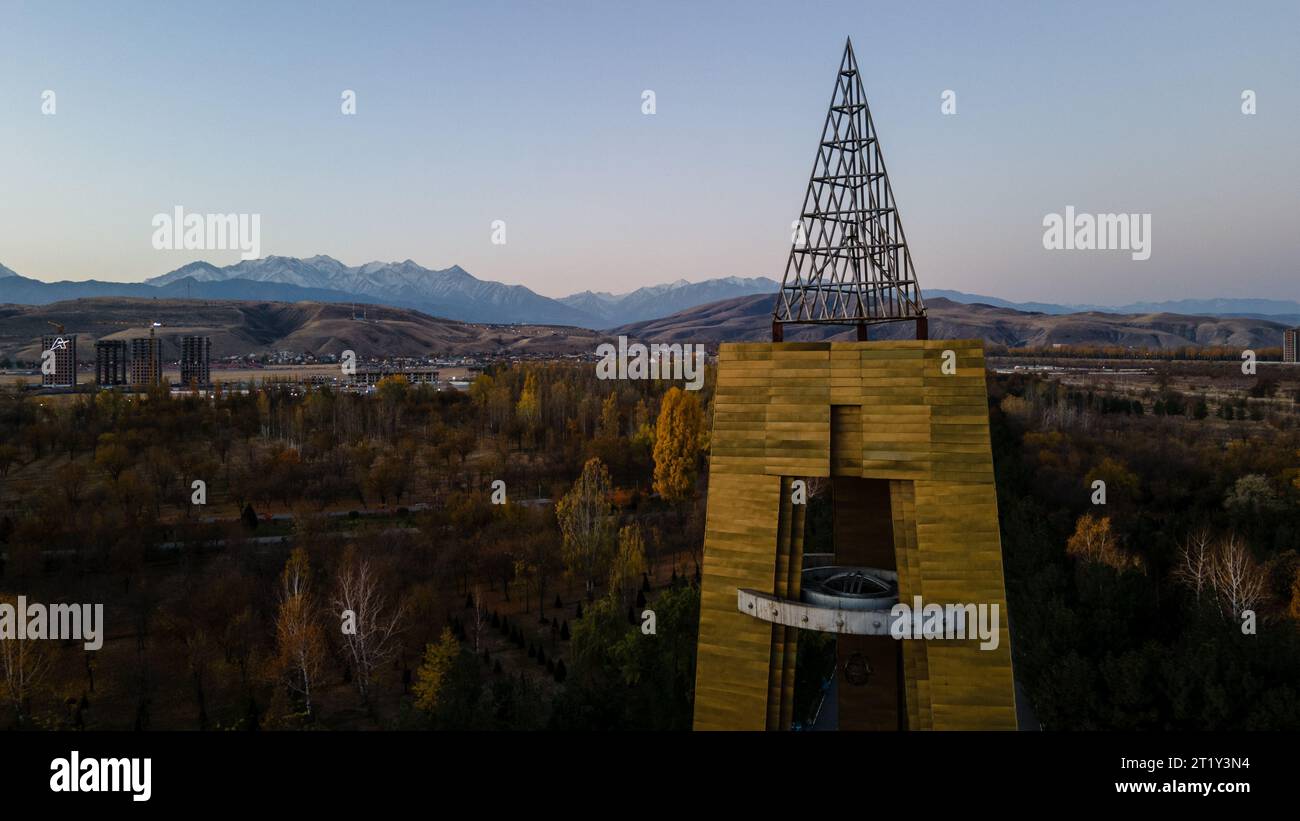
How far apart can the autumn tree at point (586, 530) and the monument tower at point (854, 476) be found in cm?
2137

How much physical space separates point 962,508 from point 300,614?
2370cm

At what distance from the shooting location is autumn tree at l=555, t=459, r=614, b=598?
131ft

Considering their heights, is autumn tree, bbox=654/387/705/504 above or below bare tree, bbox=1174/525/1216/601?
above

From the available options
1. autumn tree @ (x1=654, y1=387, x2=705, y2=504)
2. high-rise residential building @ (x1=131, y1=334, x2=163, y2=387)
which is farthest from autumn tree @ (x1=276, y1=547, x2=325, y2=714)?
high-rise residential building @ (x1=131, y1=334, x2=163, y2=387)

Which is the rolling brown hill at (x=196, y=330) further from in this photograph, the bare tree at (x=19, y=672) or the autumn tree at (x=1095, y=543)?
the autumn tree at (x=1095, y=543)

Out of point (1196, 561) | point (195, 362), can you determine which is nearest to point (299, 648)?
point (1196, 561)

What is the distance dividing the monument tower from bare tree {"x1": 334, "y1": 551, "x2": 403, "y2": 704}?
1662 cm

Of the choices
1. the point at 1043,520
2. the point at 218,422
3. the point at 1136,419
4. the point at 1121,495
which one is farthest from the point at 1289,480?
the point at 218,422

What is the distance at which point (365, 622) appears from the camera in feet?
102

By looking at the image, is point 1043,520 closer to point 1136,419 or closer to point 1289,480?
point 1289,480

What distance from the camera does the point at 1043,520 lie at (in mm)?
38031

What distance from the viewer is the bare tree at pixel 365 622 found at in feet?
96.1

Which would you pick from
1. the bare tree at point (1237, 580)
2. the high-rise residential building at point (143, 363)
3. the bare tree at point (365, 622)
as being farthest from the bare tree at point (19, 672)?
the high-rise residential building at point (143, 363)

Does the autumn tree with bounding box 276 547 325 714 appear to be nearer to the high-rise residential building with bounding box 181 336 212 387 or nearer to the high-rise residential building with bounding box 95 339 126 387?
the high-rise residential building with bounding box 95 339 126 387
